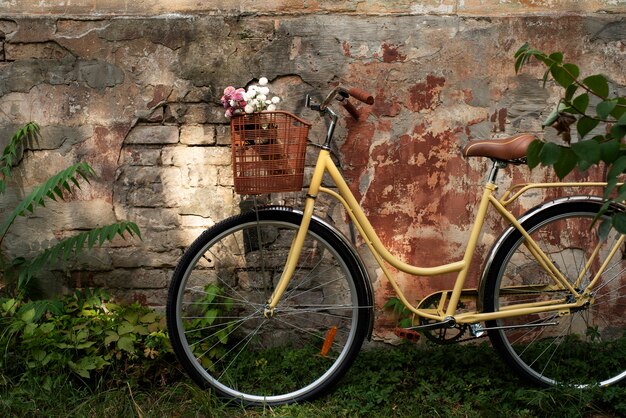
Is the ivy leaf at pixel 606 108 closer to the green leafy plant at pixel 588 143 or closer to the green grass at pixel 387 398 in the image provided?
the green leafy plant at pixel 588 143

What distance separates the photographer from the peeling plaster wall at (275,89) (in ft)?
12.1

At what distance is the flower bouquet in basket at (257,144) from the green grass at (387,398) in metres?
1.08

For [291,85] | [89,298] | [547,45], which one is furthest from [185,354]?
[547,45]

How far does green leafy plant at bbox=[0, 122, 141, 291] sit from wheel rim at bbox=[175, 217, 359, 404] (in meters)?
0.50

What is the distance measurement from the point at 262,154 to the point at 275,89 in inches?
29.2

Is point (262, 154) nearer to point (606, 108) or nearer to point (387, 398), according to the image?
point (387, 398)

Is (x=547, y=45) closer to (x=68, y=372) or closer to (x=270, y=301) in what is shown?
(x=270, y=301)

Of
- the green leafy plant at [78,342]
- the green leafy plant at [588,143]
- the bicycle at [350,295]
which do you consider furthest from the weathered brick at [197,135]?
the green leafy plant at [588,143]

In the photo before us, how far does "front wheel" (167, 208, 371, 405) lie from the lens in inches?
133

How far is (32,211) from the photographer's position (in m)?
3.46

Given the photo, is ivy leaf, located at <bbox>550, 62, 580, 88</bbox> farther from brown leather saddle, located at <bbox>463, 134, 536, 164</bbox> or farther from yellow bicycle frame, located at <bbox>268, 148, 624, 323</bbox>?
yellow bicycle frame, located at <bbox>268, 148, 624, 323</bbox>

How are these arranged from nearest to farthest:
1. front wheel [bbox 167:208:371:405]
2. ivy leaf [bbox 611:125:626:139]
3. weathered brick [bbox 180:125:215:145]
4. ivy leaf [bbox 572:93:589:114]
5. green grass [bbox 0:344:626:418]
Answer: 1. ivy leaf [bbox 611:125:626:139]
2. ivy leaf [bbox 572:93:589:114]
3. green grass [bbox 0:344:626:418]
4. front wheel [bbox 167:208:371:405]
5. weathered brick [bbox 180:125:215:145]

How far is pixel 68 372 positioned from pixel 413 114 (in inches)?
88.3

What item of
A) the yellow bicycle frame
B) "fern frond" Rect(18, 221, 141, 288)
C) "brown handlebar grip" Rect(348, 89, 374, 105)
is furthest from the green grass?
"brown handlebar grip" Rect(348, 89, 374, 105)
